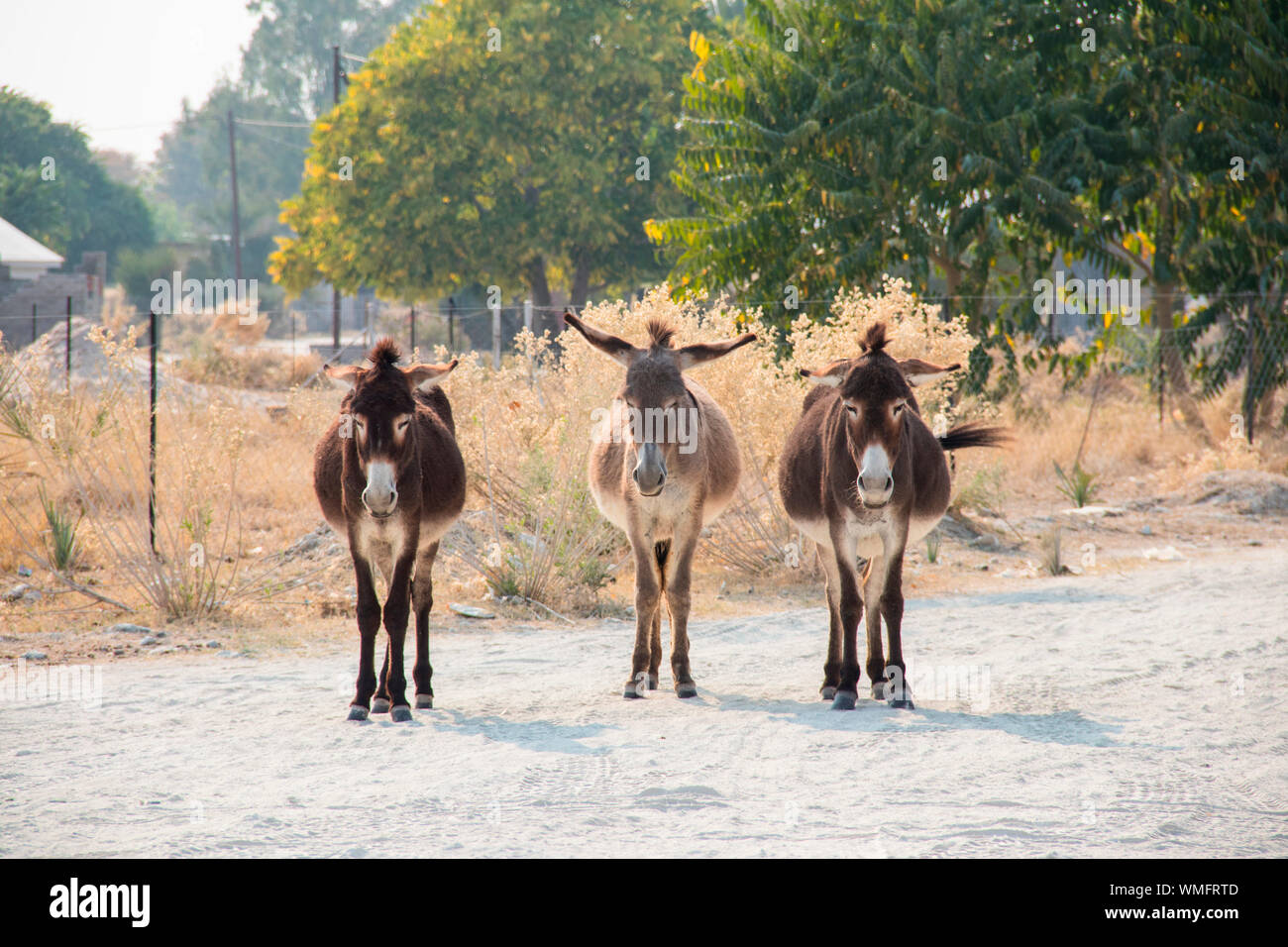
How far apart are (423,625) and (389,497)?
120 centimetres

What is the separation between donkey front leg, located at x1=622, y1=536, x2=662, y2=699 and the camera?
23.7ft

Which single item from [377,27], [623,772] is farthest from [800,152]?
[377,27]

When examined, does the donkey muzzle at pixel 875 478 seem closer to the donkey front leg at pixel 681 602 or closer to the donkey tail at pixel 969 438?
the donkey front leg at pixel 681 602

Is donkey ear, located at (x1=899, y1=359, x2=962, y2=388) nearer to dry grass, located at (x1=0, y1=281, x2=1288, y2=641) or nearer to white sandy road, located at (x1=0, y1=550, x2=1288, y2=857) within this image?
white sandy road, located at (x1=0, y1=550, x2=1288, y2=857)

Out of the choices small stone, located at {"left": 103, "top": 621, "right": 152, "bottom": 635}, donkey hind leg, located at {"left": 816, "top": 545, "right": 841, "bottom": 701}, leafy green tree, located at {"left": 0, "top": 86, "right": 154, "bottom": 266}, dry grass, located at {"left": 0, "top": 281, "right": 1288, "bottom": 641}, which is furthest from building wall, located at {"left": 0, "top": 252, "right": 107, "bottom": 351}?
donkey hind leg, located at {"left": 816, "top": 545, "right": 841, "bottom": 701}

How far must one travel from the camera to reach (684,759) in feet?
19.0

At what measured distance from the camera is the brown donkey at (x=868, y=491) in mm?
6426

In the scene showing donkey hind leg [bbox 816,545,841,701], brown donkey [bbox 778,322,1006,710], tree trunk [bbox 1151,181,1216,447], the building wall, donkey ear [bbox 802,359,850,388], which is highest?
the building wall

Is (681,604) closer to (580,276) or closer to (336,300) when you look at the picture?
(336,300)

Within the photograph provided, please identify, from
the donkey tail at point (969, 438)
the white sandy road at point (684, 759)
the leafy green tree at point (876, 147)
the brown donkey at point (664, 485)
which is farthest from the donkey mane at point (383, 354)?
the leafy green tree at point (876, 147)

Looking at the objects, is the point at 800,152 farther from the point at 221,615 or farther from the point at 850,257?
the point at 221,615

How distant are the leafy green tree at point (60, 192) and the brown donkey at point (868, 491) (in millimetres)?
47444

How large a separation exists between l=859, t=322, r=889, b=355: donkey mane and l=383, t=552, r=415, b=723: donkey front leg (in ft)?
9.25

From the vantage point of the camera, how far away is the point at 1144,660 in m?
8.09
